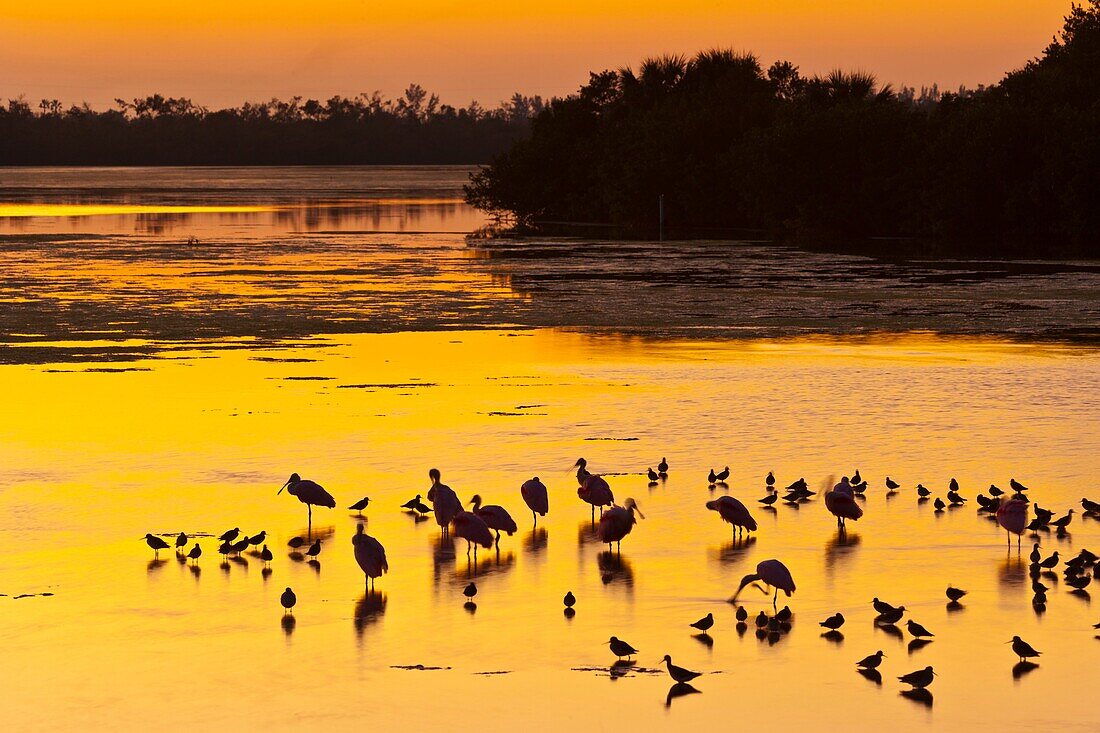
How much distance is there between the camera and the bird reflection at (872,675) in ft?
27.4

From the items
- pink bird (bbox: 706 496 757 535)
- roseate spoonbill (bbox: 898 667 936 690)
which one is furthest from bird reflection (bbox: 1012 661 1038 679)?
pink bird (bbox: 706 496 757 535)

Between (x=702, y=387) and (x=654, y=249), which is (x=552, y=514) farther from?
(x=654, y=249)

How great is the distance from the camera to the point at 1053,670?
847 cm

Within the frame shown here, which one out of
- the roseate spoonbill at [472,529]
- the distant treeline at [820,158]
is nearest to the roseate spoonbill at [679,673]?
the roseate spoonbill at [472,529]

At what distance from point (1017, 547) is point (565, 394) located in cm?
832

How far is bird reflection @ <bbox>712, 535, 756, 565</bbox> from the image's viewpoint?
1108 cm

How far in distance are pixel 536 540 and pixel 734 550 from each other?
1.41 m

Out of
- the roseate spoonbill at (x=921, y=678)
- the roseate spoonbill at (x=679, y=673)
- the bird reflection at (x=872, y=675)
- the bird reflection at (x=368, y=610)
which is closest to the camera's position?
the roseate spoonbill at (x=921, y=678)

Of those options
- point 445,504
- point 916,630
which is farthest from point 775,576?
point 445,504

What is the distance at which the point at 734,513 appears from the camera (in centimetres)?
1143

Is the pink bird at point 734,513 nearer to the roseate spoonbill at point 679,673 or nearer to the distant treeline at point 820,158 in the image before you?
the roseate spoonbill at point 679,673

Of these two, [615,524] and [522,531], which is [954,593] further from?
[522,531]

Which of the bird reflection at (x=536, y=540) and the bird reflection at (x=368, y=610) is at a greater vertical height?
the bird reflection at (x=536, y=540)

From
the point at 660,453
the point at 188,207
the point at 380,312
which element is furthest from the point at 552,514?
the point at 188,207
